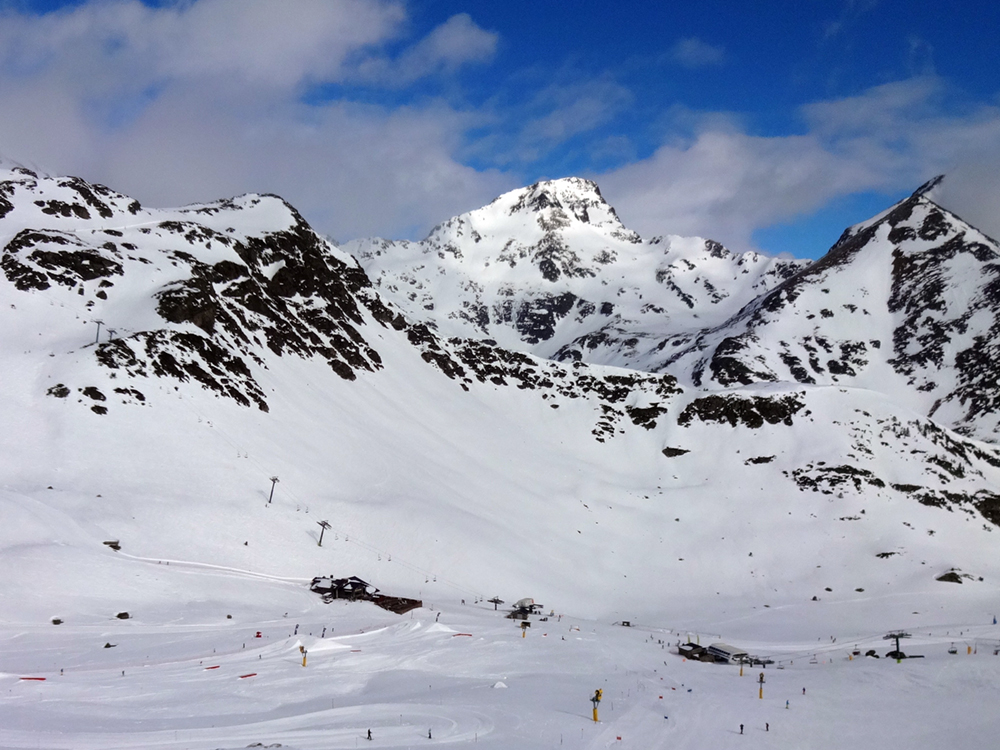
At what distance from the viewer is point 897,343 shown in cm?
18538

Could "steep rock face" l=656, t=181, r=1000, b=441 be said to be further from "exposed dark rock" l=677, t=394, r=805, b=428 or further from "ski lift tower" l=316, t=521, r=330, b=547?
"ski lift tower" l=316, t=521, r=330, b=547

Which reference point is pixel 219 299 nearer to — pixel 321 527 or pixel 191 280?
pixel 191 280

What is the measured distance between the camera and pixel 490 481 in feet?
258

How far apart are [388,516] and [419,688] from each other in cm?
3526

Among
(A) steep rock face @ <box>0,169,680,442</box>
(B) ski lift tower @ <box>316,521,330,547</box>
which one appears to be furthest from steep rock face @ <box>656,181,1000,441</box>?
(B) ski lift tower @ <box>316,521,330,547</box>

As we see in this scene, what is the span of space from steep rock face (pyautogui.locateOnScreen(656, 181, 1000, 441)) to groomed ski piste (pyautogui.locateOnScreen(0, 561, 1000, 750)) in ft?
435

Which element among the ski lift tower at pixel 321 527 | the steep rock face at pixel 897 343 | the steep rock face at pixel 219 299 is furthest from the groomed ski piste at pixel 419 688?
the steep rock face at pixel 897 343

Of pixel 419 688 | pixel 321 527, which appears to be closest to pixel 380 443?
pixel 321 527

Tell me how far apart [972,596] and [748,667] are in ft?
149

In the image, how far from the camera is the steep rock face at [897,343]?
158m

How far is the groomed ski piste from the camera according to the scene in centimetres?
1698

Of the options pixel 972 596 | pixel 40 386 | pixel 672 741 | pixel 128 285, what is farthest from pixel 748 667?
pixel 128 285

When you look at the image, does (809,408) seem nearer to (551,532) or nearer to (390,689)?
(551,532)

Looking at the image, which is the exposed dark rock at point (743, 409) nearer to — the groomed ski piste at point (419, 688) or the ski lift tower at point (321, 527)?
the groomed ski piste at point (419, 688)
